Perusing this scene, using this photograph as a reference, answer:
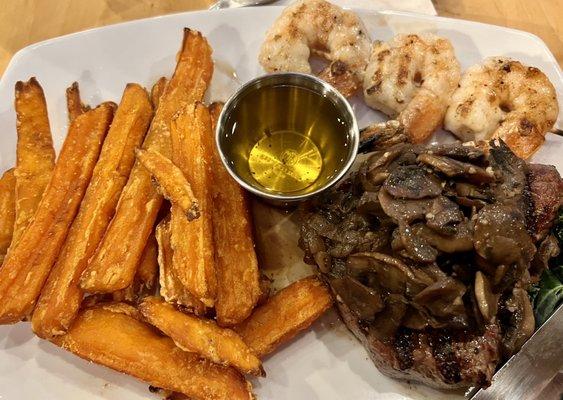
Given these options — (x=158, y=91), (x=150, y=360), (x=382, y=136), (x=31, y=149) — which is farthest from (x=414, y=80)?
(x=31, y=149)

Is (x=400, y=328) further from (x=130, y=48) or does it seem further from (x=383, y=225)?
(x=130, y=48)

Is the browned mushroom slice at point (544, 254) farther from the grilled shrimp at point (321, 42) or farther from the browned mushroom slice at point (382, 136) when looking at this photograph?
the grilled shrimp at point (321, 42)

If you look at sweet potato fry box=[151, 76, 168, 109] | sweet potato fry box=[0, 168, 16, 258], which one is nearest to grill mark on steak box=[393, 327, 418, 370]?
sweet potato fry box=[151, 76, 168, 109]

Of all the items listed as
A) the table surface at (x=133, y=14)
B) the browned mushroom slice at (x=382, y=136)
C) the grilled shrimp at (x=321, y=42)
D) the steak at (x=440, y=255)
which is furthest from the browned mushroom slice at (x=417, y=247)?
the table surface at (x=133, y=14)

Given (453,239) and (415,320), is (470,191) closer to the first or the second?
(453,239)

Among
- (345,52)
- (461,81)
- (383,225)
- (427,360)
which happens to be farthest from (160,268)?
(461,81)

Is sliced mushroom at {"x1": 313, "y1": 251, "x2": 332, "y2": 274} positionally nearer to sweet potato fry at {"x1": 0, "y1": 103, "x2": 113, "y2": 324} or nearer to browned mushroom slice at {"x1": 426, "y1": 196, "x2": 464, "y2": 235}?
browned mushroom slice at {"x1": 426, "y1": 196, "x2": 464, "y2": 235}
